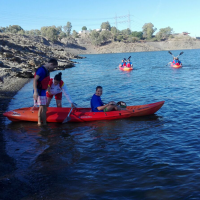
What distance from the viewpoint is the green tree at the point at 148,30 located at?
452ft

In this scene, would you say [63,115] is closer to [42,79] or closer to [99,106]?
[99,106]

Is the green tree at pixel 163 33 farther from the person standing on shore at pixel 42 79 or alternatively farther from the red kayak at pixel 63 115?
the person standing on shore at pixel 42 79

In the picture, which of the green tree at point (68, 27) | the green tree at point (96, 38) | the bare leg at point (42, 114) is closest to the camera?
the bare leg at point (42, 114)

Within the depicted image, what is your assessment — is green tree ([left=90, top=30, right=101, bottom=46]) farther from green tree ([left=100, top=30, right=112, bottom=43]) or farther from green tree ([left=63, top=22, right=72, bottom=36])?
green tree ([left=63, top=22, right=72, bottom=36])

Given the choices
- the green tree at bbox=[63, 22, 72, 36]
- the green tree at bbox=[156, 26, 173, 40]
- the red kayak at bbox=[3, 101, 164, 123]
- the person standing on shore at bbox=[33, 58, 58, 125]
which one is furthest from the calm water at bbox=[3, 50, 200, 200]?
the green tree at bbox=[63, 22, 72, 36]

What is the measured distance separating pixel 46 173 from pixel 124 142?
8.21 ft

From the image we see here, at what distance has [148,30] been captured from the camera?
138750mm

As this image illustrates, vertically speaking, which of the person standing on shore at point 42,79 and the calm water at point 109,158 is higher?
the person standing on shore at point 42,79

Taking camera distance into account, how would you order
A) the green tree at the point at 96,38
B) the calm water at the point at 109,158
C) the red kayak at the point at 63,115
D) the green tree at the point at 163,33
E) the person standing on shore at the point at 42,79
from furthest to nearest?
the green tree at the point at 163,33 → the green tree at the point at 96,38 → the red kayak at the point at 63,115 → the person standing on shore at the point at 42,79 → the calm water at the point at 109,158

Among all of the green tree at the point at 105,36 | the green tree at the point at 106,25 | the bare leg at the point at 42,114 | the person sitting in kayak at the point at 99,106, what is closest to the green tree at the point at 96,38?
the green tree at the point at 105,36

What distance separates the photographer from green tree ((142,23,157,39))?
13788cm

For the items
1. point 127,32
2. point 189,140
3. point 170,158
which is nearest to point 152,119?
point 189,140

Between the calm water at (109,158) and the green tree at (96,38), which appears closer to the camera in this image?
the calm water at (109,158)

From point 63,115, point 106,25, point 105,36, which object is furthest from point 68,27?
point 63,115
